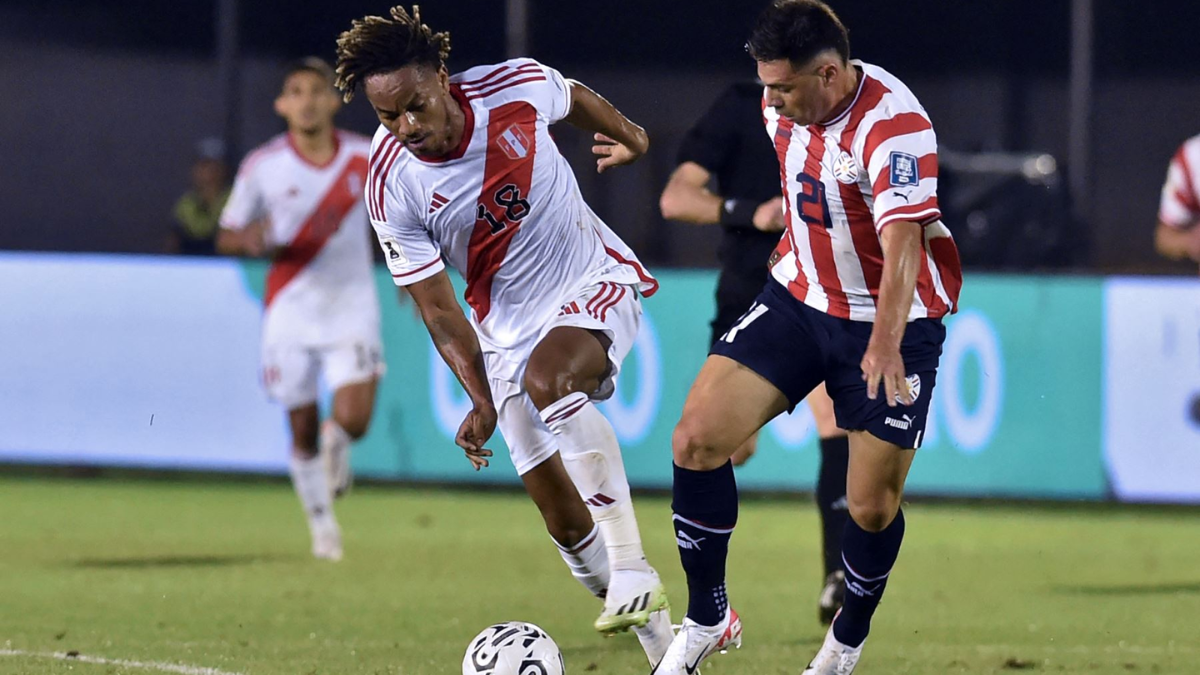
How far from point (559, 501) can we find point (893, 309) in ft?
4.54

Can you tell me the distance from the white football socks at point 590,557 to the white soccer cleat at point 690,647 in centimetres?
53

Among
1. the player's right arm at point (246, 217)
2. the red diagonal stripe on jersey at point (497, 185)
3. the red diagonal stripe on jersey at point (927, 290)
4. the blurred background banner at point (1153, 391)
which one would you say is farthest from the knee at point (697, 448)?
the blurred background banner at point (1153, 391)

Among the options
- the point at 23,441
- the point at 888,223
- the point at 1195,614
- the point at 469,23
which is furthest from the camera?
the point at 469,23

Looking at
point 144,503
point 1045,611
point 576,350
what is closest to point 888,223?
point 576,350

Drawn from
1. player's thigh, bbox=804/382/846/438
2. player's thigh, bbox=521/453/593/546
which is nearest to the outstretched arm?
player's thigh, bbox=521/453/593/546

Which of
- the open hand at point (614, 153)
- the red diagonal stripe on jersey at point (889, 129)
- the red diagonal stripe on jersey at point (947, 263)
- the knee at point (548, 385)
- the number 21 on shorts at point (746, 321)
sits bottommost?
the knee at point (548, 385)

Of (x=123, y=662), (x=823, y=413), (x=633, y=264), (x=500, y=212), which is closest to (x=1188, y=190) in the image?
(x=823, y=413)

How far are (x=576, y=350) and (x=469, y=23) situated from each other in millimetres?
12099

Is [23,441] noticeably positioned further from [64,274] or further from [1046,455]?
[1046,455]

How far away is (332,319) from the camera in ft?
31.2

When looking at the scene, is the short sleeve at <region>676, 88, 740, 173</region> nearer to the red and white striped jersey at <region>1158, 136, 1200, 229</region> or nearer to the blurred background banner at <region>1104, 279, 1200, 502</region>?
the red and white striped jersey at <region>1158, 136, 1200, 229</region>

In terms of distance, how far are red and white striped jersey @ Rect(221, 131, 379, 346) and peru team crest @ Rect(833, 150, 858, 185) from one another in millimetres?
4465

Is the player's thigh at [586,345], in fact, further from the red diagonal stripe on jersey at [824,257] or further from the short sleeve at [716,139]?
the short sleeve at [716,139]

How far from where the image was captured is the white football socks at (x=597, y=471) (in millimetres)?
5629
